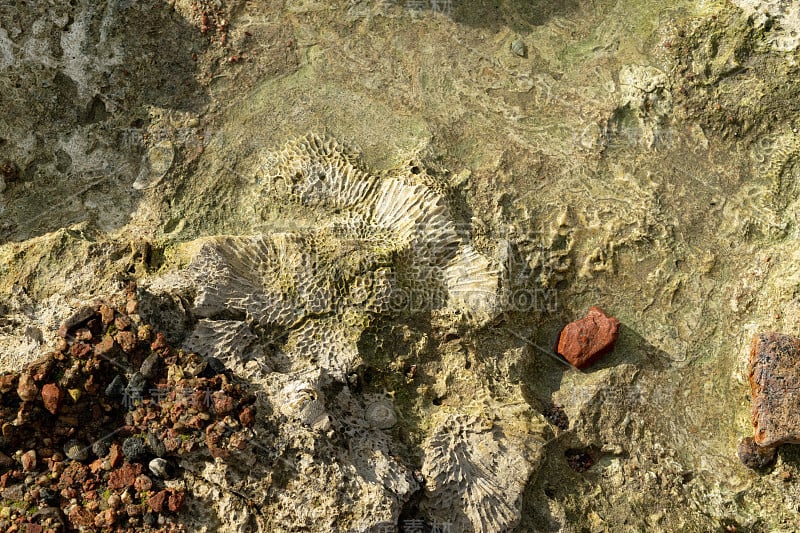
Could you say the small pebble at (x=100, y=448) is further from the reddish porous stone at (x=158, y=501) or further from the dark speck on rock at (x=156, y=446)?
the reddish porous stone at (x=158, y=501)

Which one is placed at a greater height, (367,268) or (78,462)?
(367,268)

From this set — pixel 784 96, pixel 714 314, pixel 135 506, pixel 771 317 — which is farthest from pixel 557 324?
pixel 135 506

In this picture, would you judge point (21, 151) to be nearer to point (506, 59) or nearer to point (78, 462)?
point (78, 462)

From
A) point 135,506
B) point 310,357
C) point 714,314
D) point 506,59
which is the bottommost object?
point 135,506

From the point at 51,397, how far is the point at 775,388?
500cm

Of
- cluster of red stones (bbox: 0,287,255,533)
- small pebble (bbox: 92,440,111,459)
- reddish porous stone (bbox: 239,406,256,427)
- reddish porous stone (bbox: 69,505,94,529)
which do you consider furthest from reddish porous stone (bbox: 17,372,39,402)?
reddish porous stone (bbox: 239,406,256,427)

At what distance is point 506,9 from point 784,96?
2.52 meters

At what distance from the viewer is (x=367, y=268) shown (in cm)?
516

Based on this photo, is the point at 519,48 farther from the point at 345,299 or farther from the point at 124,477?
the point at 124,477

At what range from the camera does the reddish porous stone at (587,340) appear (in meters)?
5.49

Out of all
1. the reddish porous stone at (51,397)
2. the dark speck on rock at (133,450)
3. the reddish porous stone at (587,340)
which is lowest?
the dark speck on rock at (133,450)

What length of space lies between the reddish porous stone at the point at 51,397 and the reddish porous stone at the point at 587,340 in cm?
353

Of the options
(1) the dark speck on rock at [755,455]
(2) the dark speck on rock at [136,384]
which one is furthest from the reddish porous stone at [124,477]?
(1) the dark speck on rock at [755,455]

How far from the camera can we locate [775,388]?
210 inches
